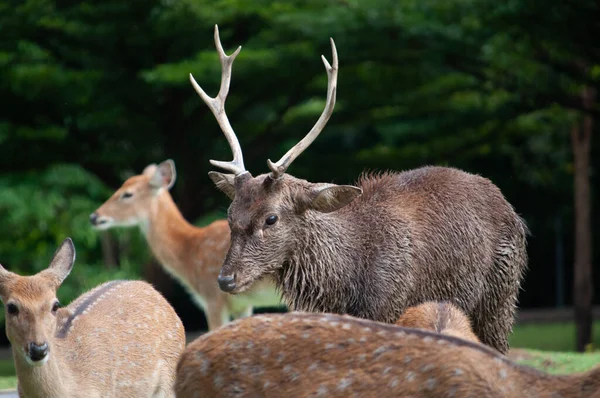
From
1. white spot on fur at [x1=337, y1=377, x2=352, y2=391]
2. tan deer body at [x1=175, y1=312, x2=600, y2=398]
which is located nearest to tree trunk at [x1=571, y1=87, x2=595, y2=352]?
tan deer body at [x1=175, y1=312, x2=600, y2=398]

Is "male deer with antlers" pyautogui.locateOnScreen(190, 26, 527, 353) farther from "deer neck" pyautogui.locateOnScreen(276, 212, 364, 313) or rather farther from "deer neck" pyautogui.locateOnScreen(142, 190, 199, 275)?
"deer neck" pyautogui.locateOnScreen(142, 190, 199, 275)

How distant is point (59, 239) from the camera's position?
13664 mm

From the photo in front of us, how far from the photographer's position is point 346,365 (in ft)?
13.1

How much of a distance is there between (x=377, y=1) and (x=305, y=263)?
784 centimetres

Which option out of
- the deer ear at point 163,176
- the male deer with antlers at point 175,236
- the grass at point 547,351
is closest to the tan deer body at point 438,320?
the grass at point 547,351

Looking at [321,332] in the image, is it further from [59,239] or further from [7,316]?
[59,239]

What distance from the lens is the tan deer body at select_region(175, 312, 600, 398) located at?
12.3 ft

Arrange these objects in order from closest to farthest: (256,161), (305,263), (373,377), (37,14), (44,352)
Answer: (373,377), (44,352), (305,263), (37,14), (256,161)

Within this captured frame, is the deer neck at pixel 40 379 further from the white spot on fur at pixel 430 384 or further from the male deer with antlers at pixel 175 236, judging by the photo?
the male deer with antlers at pixel 175 236

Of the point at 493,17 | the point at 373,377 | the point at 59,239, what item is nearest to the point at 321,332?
the point at 373,377

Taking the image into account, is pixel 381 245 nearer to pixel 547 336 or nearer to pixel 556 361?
pixel 556 361

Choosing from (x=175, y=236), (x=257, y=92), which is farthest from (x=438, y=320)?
(x=257, y=92)

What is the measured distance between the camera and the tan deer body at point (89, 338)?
18.4ft

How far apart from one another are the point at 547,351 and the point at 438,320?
25.0 ft
